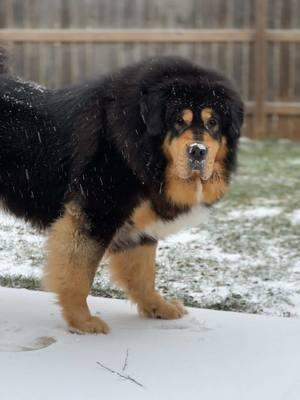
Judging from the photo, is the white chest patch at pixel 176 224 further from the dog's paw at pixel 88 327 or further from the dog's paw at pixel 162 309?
the dog's paw at pixel 88 327

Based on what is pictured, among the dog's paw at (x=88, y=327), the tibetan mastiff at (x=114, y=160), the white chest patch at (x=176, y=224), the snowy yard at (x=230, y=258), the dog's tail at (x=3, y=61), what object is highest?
the dog's tail at (x=3, y=61)

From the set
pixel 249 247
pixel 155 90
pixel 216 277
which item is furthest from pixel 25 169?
pixel 249 247

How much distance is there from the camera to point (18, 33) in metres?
11.1

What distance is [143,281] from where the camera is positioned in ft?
13.8

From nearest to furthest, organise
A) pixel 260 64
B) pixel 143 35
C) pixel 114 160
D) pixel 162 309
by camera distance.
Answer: pixel 114 160 < pixel 162 309 < pixel 260 64 < pixel 143 35

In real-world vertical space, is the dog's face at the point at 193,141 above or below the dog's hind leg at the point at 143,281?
above

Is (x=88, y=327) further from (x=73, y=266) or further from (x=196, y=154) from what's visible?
(x=196, y=154)

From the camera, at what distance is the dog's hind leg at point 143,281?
164 inches

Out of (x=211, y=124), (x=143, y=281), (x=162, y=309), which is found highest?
(x=211, y=124)

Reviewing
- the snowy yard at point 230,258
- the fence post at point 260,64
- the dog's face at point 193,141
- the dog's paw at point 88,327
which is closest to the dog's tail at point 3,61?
the snowy yard at point 230,258

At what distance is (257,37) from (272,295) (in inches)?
266

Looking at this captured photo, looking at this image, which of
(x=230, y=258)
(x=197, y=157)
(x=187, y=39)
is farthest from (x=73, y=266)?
(x=187, y=39)

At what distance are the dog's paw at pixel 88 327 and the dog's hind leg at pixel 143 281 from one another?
1.28 feet

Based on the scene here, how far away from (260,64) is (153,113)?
748cm
